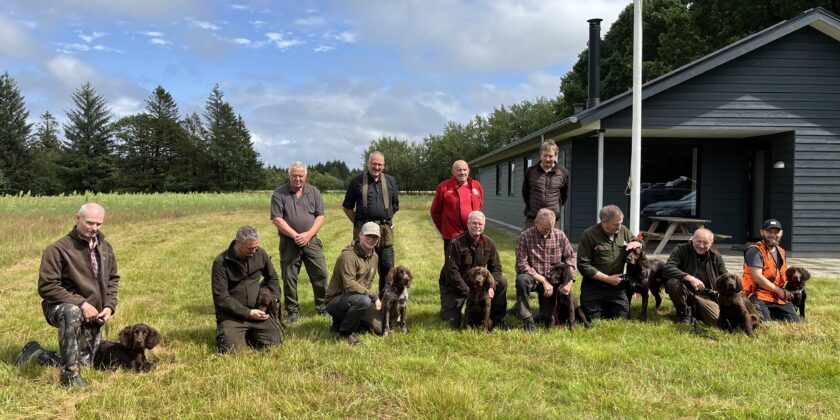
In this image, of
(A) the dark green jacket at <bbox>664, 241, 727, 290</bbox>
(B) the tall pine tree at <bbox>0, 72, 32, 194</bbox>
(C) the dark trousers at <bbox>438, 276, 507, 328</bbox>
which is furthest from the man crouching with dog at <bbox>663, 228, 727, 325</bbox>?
(B) the tall pine tree at <bbox>0, 72, 32, 194</bbox>

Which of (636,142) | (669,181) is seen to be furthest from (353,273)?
(669,181)

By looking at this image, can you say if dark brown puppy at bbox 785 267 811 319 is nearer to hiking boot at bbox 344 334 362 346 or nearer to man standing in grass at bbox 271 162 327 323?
hiking boot at bbox 344 334 362 346

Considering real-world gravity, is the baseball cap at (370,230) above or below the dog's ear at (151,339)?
above

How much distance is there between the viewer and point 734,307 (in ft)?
17.1

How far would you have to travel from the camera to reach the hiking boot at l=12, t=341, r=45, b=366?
430cm

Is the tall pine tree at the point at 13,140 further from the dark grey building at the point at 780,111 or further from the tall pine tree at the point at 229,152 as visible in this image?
the dark grey building at the point at 780,111

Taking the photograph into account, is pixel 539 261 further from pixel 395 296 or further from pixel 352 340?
pixel 352 340

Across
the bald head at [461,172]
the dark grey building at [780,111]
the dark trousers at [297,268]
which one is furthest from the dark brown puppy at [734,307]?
the dark grey building at [780,111]

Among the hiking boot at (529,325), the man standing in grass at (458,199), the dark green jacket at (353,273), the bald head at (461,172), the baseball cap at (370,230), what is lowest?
the hiking boot at (529,325)

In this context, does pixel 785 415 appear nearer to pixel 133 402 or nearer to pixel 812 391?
pixel 812 391

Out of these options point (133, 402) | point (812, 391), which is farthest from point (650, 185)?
point (133, 402)

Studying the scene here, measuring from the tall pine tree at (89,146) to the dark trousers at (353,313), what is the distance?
57.8 meters

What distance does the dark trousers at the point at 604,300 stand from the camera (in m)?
5.90

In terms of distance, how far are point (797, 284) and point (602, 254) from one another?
1978 mm
